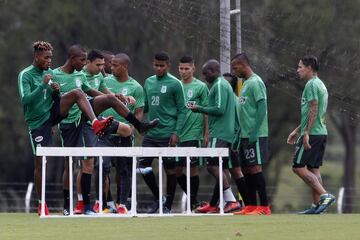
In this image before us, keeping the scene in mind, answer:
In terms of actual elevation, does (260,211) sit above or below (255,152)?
below

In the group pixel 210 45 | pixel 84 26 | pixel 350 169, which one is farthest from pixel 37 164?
pixel 350 169

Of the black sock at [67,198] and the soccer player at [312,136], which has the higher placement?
the soccer player at [312,136]

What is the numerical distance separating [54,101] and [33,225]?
2673 millimetres

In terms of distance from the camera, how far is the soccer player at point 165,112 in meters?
18.6

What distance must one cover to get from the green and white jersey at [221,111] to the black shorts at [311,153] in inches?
39.3

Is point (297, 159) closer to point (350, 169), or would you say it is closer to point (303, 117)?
point (303, 117)

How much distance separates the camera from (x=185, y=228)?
13.9 metres

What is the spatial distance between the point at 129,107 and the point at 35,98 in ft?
7.49

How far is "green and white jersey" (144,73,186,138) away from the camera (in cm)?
1861

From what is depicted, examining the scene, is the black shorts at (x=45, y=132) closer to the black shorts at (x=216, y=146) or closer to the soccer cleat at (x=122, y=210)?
the soccer cleat at (x=122, y=210)

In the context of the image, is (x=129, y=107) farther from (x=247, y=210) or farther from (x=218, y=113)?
(x=247, y=210)

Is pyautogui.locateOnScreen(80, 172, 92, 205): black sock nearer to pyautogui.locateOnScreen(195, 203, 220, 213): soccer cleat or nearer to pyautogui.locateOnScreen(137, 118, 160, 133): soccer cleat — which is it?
pyautogui.locateOnScreen(137, 118, 160, 133): soccer cleat

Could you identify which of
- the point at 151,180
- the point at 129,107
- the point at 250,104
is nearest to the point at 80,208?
the point at 151,180

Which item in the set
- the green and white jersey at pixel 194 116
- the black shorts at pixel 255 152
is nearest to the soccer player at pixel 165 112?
the green and white jersey at pixel 194 116
